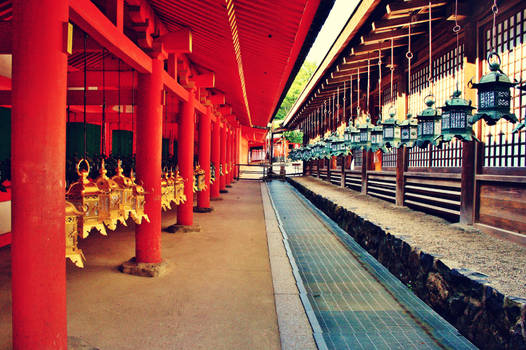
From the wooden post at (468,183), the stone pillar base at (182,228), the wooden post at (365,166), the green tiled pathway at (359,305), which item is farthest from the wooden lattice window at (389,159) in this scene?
the stone pillar base at (182,228)

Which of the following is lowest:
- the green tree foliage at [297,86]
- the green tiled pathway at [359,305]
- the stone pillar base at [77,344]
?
the green tiled pathway at [359,305]

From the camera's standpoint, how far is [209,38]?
5.42 metres

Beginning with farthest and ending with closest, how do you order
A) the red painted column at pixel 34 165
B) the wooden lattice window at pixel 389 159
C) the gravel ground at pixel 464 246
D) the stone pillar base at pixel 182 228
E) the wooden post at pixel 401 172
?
the wooden lattice window at pixel 389 159 → the wooden post at pixel 401 172 → the stone pillar base at pixel 182 228 → the gravel ground at pixel 464 246 → the red painted column at pixel 34 165

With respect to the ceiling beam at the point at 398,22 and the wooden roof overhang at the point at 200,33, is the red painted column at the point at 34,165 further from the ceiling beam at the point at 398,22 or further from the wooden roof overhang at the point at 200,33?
the ceiling beam at the point at 398,22

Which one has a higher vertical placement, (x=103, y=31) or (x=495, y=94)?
(x=103, y=31)

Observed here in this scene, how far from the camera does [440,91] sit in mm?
6859

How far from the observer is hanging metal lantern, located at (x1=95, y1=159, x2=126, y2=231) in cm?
388

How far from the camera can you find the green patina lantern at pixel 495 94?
11.8ft

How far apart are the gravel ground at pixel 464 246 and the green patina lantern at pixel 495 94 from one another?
1546 mm

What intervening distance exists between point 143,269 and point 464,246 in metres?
4.49

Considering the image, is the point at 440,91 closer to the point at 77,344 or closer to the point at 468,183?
the point at 468,183

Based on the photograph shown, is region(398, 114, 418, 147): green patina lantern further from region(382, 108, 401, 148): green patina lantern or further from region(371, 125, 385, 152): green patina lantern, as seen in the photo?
region(371, 125, 385, 152): green patina lantern

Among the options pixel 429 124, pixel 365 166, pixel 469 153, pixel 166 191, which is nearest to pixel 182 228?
pixel 166 191

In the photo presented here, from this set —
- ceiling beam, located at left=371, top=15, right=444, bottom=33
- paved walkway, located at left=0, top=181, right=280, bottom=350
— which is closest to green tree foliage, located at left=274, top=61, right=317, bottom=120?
ceiling beam, located at left=371, top=15, right=444, bottom=33
